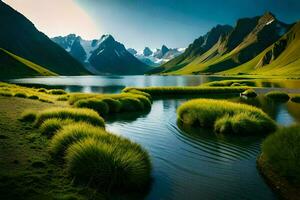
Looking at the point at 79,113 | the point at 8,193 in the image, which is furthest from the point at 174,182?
the point at 79,113

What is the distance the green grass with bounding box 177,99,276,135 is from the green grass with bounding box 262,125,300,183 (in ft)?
37.1

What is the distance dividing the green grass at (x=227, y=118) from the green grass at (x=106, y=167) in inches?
714

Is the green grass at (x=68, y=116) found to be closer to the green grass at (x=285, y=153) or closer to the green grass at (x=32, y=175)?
the green grass at (x=32, y=175)

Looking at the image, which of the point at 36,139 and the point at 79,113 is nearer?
the point at 36,139

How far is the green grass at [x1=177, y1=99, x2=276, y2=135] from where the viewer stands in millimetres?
31703

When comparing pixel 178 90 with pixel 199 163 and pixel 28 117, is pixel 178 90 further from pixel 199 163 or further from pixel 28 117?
pixel 199 163

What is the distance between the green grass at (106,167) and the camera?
14766 mm

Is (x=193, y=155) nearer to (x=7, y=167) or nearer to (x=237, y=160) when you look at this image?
(x=237, y=160)

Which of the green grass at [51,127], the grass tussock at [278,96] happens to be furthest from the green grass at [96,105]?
the grass tussock at [278,96]

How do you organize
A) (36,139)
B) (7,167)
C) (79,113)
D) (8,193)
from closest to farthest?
(8,193) → (7,167) → (36,139) → (79,113)

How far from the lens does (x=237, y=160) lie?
2252 cm

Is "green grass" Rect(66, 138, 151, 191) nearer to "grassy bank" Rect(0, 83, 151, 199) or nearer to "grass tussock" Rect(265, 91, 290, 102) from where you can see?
"grassy bank" Rect(0, 83, 151, 199)

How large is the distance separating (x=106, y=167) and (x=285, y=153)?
34.1ft

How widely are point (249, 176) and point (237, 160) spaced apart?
3.74 meters
